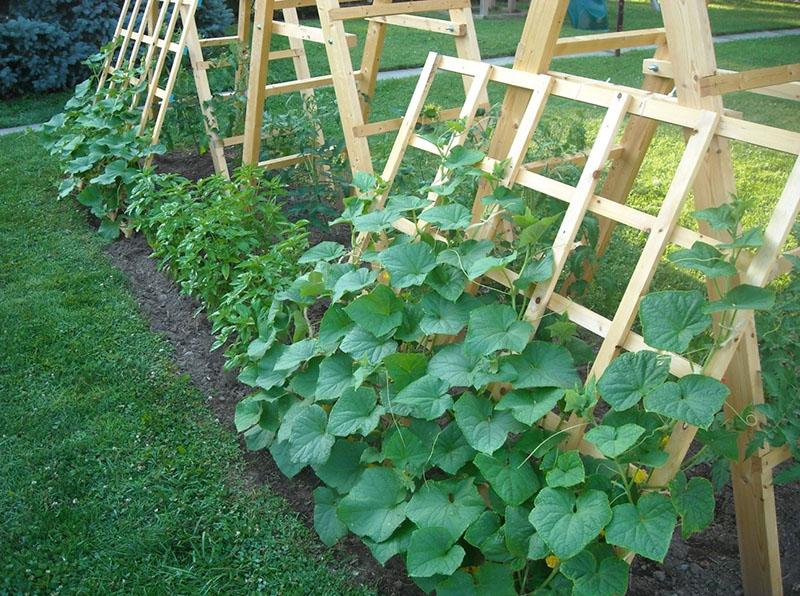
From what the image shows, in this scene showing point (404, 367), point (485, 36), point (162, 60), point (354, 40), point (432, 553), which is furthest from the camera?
point (485, 36)

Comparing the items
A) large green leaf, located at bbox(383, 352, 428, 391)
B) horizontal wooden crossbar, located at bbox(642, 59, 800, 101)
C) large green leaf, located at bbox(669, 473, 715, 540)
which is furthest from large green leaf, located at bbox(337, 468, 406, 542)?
horizontal wooden crossbar, located at bbox(642, 59, 800, 101)

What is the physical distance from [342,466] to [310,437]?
0.51 feet

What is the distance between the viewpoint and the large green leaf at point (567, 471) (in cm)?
214

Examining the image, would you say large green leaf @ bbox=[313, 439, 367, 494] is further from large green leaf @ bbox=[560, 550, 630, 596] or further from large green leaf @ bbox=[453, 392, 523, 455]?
large green leaf @ bbox=[560, 550, 630, 596]

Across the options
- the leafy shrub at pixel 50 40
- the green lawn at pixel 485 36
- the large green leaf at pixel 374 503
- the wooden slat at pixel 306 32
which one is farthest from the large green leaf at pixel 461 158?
the leafy shrub at pixel 50 40

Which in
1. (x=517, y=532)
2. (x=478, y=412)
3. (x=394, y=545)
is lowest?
(x=394, y=545)

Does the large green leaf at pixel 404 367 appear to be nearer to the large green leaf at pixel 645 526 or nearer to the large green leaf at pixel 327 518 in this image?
the large green leaf at pixel 327 518

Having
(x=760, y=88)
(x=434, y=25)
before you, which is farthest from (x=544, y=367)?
(x=434, y=25)

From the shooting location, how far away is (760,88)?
8.72ft

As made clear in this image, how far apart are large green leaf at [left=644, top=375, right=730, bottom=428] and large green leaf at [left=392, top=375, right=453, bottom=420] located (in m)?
0.63

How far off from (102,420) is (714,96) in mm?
2595

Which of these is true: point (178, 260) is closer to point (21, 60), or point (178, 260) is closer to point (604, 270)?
point (604, 270)

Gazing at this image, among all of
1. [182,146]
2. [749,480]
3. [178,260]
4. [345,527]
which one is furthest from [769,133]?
[182,146]

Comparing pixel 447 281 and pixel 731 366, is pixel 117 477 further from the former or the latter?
pixel 731 366
